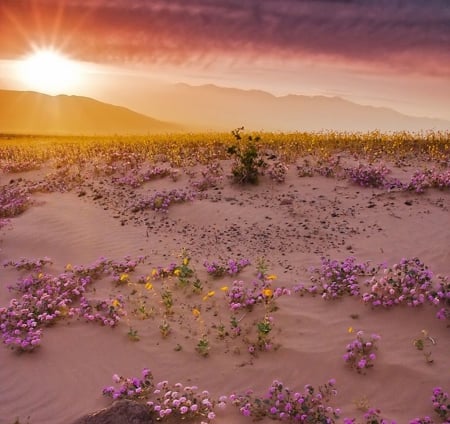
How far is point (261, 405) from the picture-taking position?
6.16 metres

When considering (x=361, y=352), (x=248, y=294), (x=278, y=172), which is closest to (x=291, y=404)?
(x=361, y=352)

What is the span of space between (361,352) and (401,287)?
6.01ft

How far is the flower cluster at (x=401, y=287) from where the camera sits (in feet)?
26.0

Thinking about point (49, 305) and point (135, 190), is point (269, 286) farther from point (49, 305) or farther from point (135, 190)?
point (135, 190)

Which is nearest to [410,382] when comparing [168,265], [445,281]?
[445,281]

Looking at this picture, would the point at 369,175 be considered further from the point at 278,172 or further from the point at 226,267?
the point at 226,267

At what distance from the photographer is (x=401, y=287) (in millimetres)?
8234

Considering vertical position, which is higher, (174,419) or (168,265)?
(168,265)

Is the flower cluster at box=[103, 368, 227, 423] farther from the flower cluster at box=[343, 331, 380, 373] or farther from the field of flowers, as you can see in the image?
the flower cluster at box=[343, 331, 380, 373]

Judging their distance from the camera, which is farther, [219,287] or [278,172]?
[278,172]

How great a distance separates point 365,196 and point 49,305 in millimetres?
9075

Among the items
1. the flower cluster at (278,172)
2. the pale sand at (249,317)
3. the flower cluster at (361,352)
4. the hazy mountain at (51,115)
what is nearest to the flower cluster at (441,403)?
the pale sand at (249,317)

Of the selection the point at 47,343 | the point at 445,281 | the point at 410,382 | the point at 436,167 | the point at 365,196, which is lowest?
the point at 47,343

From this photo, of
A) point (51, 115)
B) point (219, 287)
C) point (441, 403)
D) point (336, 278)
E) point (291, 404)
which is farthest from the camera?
point (51, 115)
